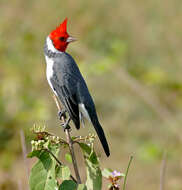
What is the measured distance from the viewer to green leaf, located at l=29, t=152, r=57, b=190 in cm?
196

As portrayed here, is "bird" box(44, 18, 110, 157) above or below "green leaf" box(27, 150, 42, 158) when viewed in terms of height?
above

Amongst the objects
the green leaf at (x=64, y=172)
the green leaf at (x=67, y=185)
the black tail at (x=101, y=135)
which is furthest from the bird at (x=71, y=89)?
the green leaf at (x=67, y=185)

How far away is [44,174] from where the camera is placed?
199 cm

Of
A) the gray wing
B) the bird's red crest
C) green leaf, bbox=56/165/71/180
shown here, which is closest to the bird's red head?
the bird's red crest

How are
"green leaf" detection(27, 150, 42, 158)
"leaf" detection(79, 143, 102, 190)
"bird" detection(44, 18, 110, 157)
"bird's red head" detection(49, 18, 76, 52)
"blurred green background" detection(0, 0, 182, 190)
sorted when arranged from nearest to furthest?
"green leaf" detection(27, 150, 42, 158) → "leaf" detection(79, 143, 102, 190) → "bird" detection(44, 18, 110, 157) → "bird's red head" detection(49, 18, 76, 52) → "blurred green background" detection(0, 0, 182, 190)

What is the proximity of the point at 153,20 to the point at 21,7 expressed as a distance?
327 centimetres

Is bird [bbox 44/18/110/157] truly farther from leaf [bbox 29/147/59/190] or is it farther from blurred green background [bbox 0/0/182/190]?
blurred green background [bbox 0/0/182/190]

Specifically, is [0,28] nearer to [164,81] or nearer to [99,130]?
[164,81]

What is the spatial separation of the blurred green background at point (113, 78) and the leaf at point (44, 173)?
2.70 metres

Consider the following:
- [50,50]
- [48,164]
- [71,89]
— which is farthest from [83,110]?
[48,164]

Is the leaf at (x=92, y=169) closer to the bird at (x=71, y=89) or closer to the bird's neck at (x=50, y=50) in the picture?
the bird at (x=71, y=89)

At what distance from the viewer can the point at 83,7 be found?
1023 cm

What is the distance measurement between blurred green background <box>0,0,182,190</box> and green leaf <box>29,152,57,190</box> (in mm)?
2698

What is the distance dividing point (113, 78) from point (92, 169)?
20.0 feet
